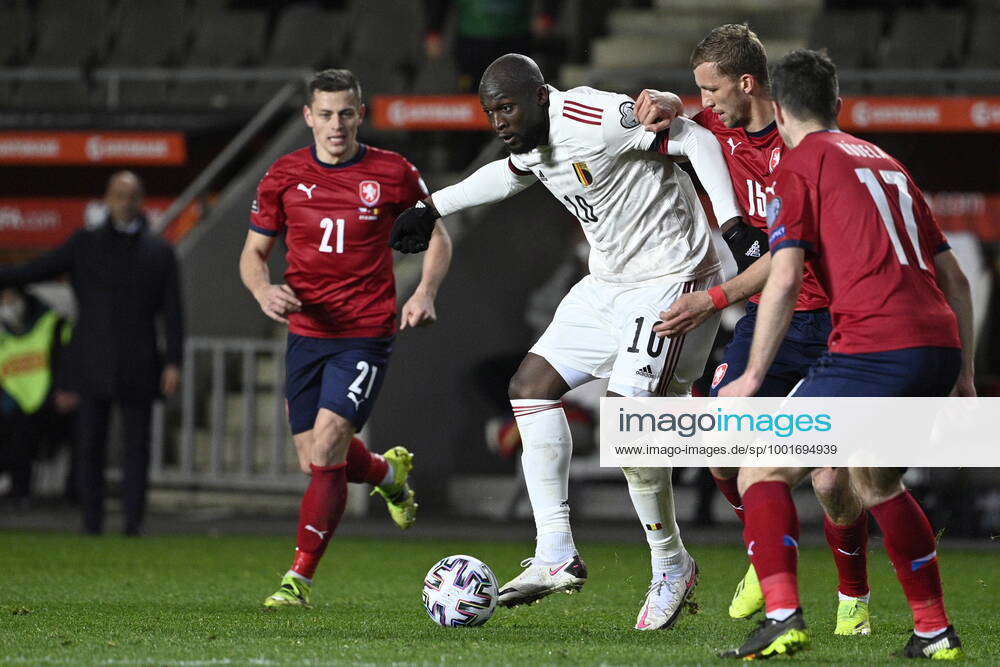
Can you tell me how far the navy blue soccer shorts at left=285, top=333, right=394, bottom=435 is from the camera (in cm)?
722

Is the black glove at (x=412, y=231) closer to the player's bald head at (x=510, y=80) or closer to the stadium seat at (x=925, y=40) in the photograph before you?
the player's bald head at (x=510, y=80)

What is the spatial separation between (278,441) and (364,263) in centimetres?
576

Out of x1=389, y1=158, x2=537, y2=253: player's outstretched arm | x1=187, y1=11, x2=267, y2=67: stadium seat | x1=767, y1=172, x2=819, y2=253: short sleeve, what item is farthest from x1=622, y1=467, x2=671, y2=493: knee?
x1=187, y1=11, x2=267, y2=67: stadium seat

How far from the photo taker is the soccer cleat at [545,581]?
6332 mm

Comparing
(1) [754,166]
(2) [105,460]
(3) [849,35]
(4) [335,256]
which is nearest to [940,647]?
(1) [754,166]

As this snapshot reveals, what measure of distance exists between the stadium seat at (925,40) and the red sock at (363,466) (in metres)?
9.14

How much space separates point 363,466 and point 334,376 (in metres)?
0.78

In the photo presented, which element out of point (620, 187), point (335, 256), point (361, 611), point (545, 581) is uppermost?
point (620, 187)

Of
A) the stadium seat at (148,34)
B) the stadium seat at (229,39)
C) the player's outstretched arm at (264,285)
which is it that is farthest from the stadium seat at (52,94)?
the player's outstretched arm at (264,285)

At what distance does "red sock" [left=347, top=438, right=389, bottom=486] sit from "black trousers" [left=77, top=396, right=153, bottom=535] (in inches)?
146

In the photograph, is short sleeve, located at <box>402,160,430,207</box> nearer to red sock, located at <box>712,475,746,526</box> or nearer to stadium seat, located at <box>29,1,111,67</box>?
red sock, located at <box>712,475,746,526</box>

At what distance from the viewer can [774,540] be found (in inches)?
202

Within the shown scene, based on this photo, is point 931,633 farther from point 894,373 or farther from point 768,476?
point 894,373

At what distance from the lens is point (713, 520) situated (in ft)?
40.0
